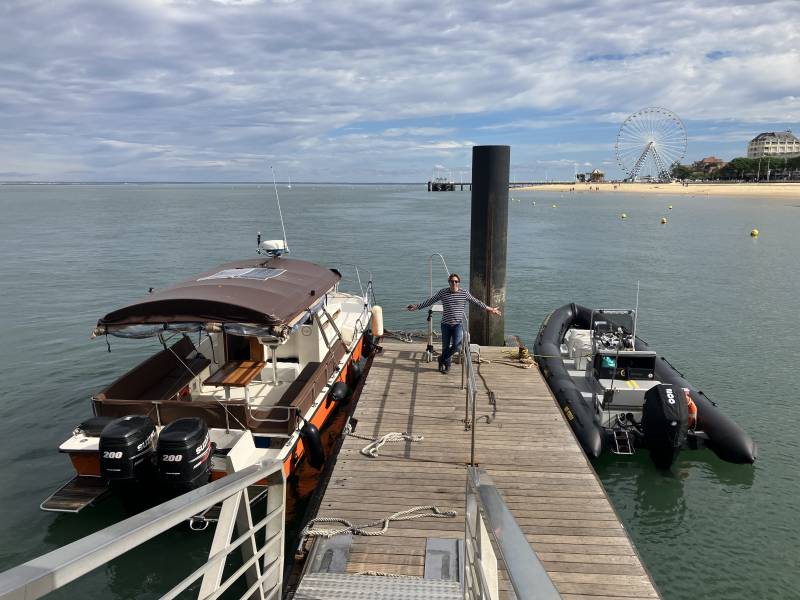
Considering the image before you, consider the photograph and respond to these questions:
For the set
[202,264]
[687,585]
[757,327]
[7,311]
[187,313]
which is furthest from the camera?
[202,264]

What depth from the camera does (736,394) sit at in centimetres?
1338

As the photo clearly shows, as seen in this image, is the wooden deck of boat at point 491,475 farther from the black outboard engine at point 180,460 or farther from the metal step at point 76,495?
the metal step at point 76,495

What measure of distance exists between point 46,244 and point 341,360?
40.1 meters

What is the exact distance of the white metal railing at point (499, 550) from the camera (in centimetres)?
141

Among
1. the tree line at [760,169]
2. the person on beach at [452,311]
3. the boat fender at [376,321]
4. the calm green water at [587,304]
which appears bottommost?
the calm green water at [587,304]

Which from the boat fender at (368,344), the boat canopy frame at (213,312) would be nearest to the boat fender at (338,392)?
the boat canopy frame at (213,312)

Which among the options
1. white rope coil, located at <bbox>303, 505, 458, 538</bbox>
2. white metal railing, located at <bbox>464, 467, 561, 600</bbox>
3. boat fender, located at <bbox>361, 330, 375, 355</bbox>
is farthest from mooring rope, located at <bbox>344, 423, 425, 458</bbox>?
boat fender, located at <bbox>361, 330, 375, 355</bbox>

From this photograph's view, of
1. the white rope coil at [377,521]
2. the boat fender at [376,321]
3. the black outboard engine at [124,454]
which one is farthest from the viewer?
the boat fender at [376,321]

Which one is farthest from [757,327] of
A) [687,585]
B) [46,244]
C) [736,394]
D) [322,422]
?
[46,244]

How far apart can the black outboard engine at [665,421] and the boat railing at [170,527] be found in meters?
7.58

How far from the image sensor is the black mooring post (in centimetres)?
1132

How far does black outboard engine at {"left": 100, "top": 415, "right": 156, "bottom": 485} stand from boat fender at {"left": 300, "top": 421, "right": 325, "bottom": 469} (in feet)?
7.23

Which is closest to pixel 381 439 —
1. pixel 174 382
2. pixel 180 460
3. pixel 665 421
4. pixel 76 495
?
pixel 180 460

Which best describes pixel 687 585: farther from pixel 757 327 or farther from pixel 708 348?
pixel 757 327
